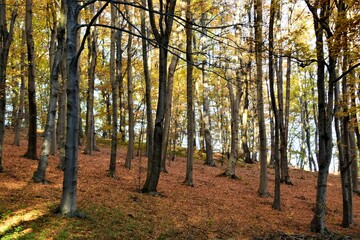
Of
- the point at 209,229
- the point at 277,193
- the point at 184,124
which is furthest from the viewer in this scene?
the point at 184,124

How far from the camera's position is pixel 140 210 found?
7.91 metres

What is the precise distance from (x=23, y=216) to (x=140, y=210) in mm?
2874

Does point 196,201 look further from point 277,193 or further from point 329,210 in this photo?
point 329,210

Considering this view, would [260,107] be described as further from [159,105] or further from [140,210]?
[140,210]

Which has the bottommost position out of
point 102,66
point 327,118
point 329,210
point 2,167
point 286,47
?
point 329,210

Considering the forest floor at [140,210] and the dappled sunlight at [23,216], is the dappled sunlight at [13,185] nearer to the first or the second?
the forest floor at [140,210]

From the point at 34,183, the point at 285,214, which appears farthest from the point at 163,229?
the point at 285,214

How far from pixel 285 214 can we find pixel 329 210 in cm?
286

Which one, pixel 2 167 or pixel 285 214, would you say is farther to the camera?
pixel 285 214

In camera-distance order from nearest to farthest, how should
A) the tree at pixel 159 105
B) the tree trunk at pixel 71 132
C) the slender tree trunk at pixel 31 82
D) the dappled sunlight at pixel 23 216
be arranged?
the dappled sunlight at pixel 23 216 → the tree trunk at pixel 71 132 → the tree at pixel 159 105 → the slender tree trunk at pixel 31 82

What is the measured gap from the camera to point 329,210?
39.6 ft

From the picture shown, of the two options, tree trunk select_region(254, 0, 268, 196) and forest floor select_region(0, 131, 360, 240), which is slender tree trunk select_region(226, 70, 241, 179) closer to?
forest floor select_region(0, 131, 360, 240)

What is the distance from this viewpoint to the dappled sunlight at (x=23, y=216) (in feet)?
18.4

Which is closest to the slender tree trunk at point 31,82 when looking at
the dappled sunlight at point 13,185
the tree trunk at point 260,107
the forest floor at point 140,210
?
the forest floor at point 140,210
